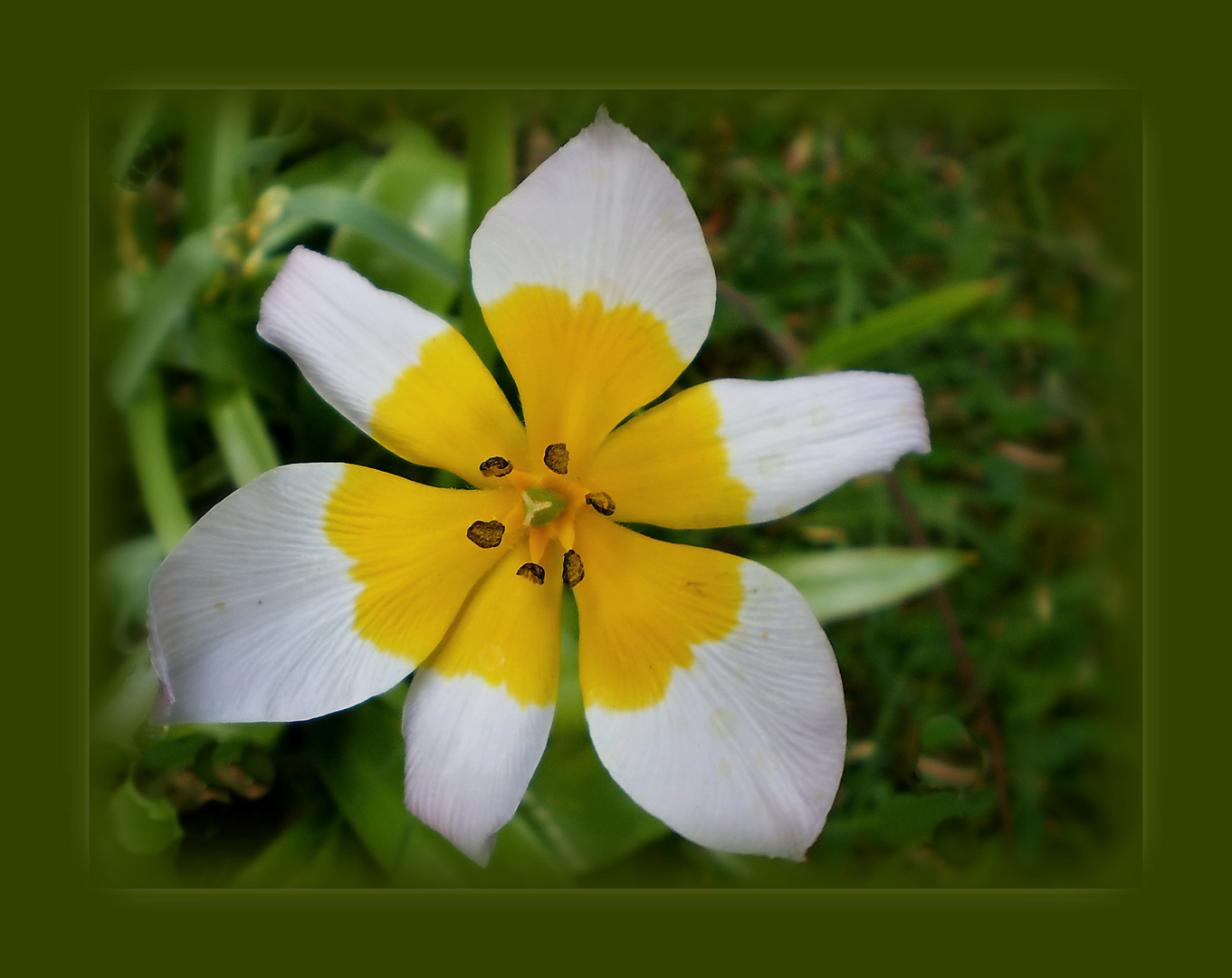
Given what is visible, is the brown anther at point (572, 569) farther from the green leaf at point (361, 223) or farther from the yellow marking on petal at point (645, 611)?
the green leaf at point (361, 223)

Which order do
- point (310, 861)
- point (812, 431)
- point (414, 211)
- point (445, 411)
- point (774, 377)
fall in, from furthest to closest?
point (774, 377) → point (414, 211) → point (310, 861) → point (445, 411) → point (812, 431)

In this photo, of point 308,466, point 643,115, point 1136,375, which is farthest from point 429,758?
point 1136,375

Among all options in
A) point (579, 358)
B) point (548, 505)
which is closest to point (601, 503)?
point (548, 505)

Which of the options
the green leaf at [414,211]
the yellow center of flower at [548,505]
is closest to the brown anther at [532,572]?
the yellow center of flower at [548,505]

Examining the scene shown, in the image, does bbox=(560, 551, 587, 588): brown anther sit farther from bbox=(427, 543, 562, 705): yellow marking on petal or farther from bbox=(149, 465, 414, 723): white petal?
bbox=(149, 465, 414, 723): white petal

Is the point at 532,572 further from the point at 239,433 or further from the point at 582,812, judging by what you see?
the point at 239,433

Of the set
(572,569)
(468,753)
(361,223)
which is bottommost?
(468,753)

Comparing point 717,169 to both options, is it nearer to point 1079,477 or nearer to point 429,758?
point 1079,477

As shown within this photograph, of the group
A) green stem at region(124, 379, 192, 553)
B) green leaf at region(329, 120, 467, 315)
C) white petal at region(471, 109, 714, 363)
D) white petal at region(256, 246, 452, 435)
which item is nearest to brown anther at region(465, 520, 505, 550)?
white petal at region(256, 246, 452, 435)
